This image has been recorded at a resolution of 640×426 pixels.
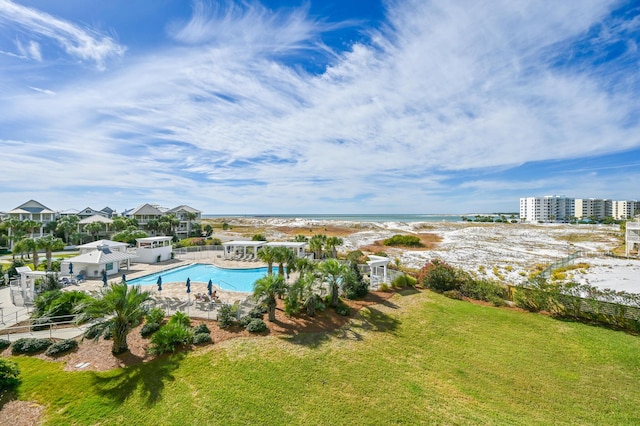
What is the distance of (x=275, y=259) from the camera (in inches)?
782

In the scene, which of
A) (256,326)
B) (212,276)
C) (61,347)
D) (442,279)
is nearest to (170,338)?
(256,326)

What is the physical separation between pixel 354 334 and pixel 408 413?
5119mm

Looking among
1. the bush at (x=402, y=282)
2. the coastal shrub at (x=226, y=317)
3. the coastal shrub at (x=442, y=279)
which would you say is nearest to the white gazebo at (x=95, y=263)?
the coastal shrub at (x=226, y=317)

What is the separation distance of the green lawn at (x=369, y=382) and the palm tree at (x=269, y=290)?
1996mm

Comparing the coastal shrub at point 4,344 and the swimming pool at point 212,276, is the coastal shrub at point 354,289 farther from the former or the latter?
the coastal shrub at point 4,344

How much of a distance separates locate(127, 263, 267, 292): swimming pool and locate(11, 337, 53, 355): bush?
11154 mm

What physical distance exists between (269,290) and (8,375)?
373 inches

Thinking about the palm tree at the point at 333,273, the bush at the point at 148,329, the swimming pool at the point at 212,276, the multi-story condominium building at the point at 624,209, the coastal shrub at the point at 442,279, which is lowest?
the swimming pool at the point at 212,276

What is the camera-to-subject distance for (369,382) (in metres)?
10.3

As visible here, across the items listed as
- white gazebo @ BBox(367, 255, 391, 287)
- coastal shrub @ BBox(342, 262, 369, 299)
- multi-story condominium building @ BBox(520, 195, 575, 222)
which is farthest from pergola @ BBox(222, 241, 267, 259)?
multi-story condominium building @ BBox(520, 195, 575, 222)

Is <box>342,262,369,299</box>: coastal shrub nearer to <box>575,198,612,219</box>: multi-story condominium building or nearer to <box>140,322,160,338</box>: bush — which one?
<box>140,322,160,338</box>: bush

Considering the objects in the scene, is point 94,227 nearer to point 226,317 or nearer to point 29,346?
point 29,346

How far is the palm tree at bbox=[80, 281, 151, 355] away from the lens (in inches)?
442

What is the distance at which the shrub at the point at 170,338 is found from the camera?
1176 centimetres
